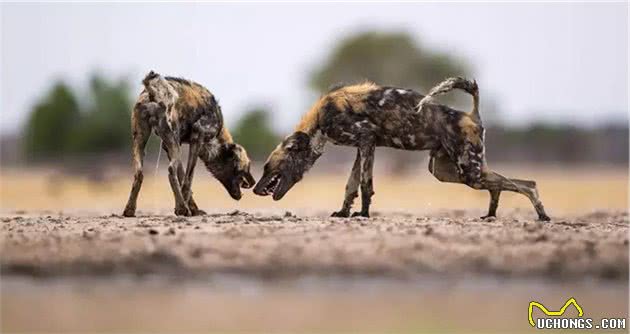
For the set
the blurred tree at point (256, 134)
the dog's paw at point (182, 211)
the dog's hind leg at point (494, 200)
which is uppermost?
the blurred tree at point (256, 134)

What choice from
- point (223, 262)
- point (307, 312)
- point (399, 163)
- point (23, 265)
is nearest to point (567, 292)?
point (307, 312)

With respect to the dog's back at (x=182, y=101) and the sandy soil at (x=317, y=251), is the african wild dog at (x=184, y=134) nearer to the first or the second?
the dog's back at (x=182, y=101)

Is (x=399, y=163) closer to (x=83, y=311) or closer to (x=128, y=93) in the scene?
(x=128, y=93)

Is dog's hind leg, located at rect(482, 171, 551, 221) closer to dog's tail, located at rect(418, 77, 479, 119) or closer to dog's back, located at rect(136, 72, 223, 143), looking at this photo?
dog's tail, located at rect(418, 77, 479, 119)

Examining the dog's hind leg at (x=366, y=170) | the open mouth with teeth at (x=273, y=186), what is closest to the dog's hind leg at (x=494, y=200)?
the dog's hind leg at (x=366, y=170)

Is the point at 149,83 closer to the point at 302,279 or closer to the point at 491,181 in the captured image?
the point at 491,181
